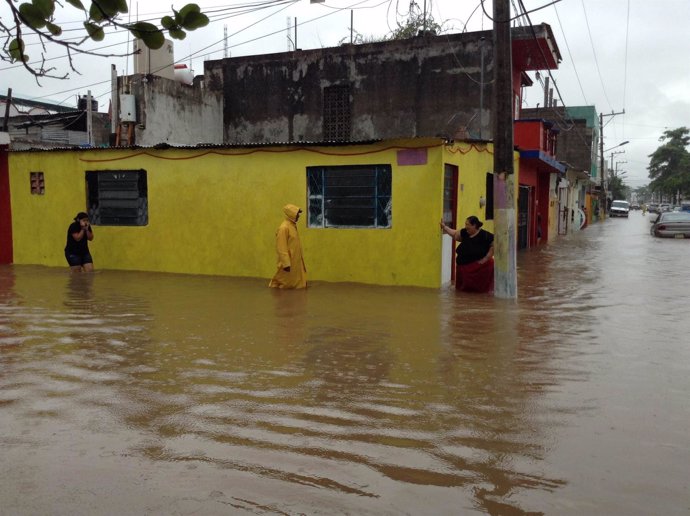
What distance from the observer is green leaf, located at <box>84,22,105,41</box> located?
2.27m

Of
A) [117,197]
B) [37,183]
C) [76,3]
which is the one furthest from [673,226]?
[76,3]

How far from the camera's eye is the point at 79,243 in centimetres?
1191

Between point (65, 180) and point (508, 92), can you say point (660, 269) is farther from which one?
point (65, 180)

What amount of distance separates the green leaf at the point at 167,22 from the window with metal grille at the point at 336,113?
18213 mm

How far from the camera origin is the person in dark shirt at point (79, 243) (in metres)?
11.6

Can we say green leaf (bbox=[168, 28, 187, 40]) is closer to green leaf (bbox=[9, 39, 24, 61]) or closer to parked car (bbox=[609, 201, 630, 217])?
green leaf (bbox=[9, 39, 24, 61])

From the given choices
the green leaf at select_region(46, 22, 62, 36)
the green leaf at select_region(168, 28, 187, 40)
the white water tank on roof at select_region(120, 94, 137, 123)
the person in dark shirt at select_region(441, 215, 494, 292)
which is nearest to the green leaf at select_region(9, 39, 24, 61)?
the green leaf at select_region(46, 22, 62, 36)

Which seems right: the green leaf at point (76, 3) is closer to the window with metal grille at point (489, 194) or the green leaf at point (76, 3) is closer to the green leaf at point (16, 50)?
the green leaf at point (16, 50)

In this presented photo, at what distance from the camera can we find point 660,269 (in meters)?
14.4

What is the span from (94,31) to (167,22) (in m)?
0.34

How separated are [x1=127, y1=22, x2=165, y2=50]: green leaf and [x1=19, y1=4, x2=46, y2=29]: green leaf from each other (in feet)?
0.92

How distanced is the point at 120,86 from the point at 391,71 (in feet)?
26.0

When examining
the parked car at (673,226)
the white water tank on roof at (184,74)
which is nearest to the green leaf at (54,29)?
the white water tank on roof at (184,74)

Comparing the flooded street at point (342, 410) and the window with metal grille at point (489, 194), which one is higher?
the window with metal grille at point (489, 194)
